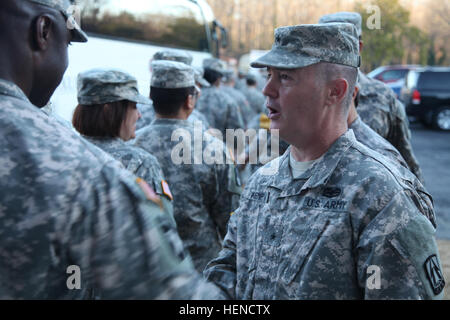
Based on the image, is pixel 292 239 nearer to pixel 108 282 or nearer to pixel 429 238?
pixel 429 238

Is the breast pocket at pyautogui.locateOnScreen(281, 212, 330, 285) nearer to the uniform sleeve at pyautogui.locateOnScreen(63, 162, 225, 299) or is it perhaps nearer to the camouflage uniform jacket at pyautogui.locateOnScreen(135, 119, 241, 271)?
the uniform sleeve at pyautogui.locateOnScreen(63, 162, 225, 299)

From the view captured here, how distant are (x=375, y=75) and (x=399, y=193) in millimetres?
20382

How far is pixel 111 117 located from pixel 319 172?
1.52 m

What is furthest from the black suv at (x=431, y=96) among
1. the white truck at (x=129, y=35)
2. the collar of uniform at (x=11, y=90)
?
the collar of uniform at (x=11, y=90)

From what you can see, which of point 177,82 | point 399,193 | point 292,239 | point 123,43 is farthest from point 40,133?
point 123,43

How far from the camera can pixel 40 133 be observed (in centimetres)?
110

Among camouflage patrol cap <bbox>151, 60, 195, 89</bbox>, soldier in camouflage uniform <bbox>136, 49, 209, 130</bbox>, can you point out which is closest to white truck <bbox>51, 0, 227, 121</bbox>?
soldier in camouflage uniform <bbox>136, 49, 209, 130</bbox>

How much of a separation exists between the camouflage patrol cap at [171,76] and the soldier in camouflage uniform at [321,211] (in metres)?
1.65

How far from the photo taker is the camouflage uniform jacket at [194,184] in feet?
11.0

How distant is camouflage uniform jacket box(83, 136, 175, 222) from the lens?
2.76m

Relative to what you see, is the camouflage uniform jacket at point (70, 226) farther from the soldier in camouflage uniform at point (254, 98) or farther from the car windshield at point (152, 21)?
Answer: the soldier in camouflage uniform at point (254, 98)

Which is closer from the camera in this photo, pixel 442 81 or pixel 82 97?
pixel 82 97

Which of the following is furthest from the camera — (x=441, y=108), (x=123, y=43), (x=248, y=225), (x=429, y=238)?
(x=441, y=108)

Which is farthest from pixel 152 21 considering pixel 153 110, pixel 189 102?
pixel 189 102
